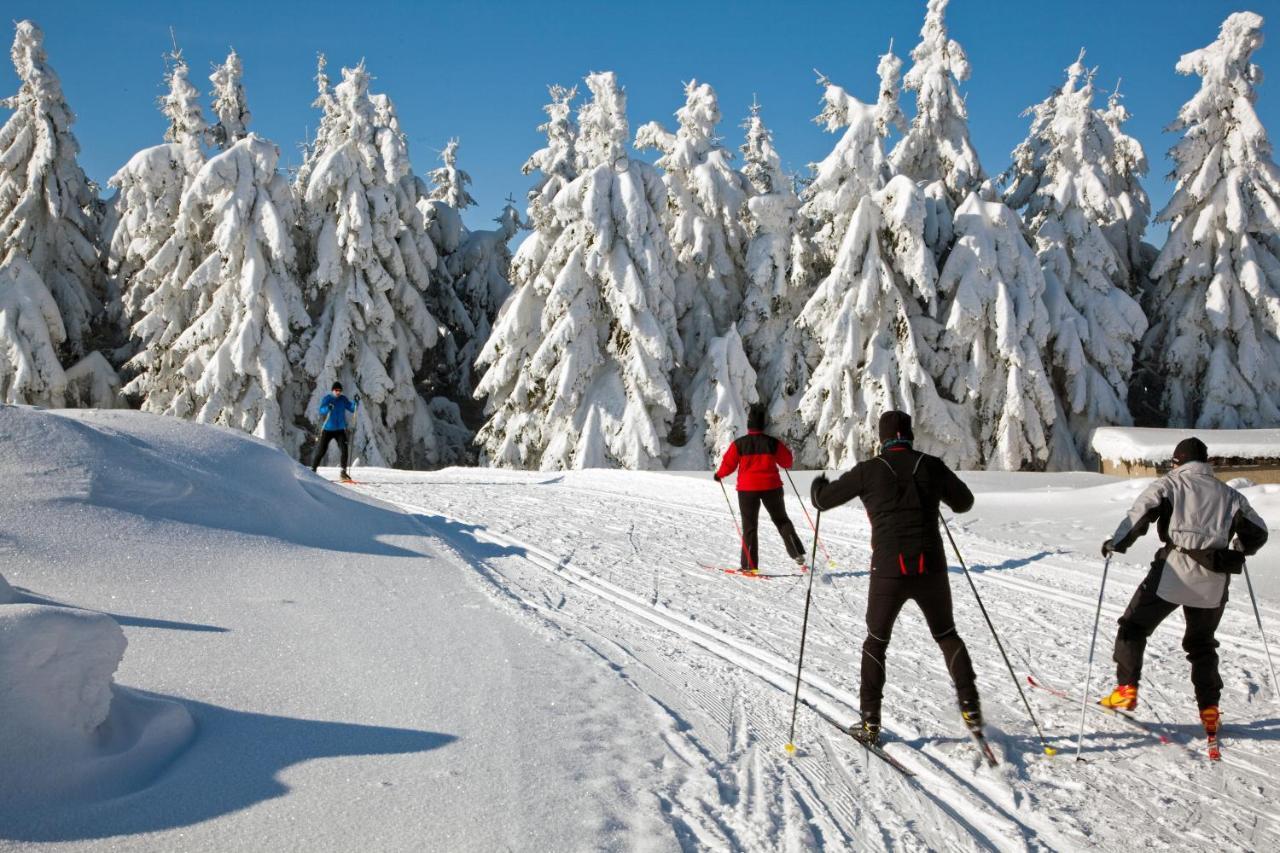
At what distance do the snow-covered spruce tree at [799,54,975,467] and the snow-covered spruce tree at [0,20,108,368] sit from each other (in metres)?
22.7

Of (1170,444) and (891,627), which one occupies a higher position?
(1170,444)

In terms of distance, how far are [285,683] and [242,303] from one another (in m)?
21.9

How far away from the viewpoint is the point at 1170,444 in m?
17.2

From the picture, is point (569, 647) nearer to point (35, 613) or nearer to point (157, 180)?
point (35, 613)

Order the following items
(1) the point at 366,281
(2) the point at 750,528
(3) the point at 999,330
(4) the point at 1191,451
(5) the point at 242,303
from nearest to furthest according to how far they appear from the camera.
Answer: (4) the point at 1191,451 < (2) the point at 750,528 < (3) the point at 999,330 < (5) the point at 242,303 < (1) the point at 366,281

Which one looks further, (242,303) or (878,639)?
(242,303)

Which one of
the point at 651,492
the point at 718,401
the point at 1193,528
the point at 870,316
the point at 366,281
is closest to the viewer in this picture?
the point at 1193,528

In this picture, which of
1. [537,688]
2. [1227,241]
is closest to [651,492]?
[537,688]

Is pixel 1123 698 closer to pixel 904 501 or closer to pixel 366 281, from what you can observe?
pixel 904 501

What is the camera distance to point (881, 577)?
470 centimetres

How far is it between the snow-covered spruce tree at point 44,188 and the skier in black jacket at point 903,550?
27721mm

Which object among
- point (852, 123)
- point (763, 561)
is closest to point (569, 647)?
point (763, 561)

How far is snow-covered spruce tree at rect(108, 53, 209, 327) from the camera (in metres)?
25.2

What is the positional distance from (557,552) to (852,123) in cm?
1853
